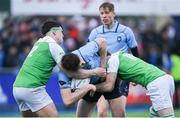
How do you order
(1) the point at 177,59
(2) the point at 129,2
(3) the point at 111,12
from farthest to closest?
(1) the point at 177,59 → (2) the point at 129,2 → (3) the point at 111,12

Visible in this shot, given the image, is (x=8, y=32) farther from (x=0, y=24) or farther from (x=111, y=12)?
(x=111, y=12)

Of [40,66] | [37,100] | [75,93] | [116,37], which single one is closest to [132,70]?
[75,93]

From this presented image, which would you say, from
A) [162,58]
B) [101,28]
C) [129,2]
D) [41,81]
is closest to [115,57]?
[41,81]

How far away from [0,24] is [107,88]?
437 inches

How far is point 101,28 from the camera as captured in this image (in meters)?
13.2

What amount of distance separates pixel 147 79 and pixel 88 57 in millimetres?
950

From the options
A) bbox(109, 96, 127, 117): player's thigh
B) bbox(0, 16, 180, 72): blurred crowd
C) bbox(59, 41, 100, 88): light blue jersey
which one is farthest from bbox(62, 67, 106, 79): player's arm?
bbox(0, 16, 180, 72): blurred crowd

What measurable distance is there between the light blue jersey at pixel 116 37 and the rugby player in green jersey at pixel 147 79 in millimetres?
1735

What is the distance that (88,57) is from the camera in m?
11.3

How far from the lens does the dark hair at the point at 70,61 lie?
10.8 meters

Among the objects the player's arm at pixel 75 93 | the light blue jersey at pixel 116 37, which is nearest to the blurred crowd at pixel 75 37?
the light blue jersey at pixel 116 37

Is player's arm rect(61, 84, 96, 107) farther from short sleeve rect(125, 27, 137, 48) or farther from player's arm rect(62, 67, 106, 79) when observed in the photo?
short sleeve rect(125, 27, 137, 48)

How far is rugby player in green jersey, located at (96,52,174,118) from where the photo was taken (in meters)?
11.2

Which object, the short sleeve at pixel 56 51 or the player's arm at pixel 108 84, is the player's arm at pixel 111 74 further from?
the short sleeve at pixel 56 51
